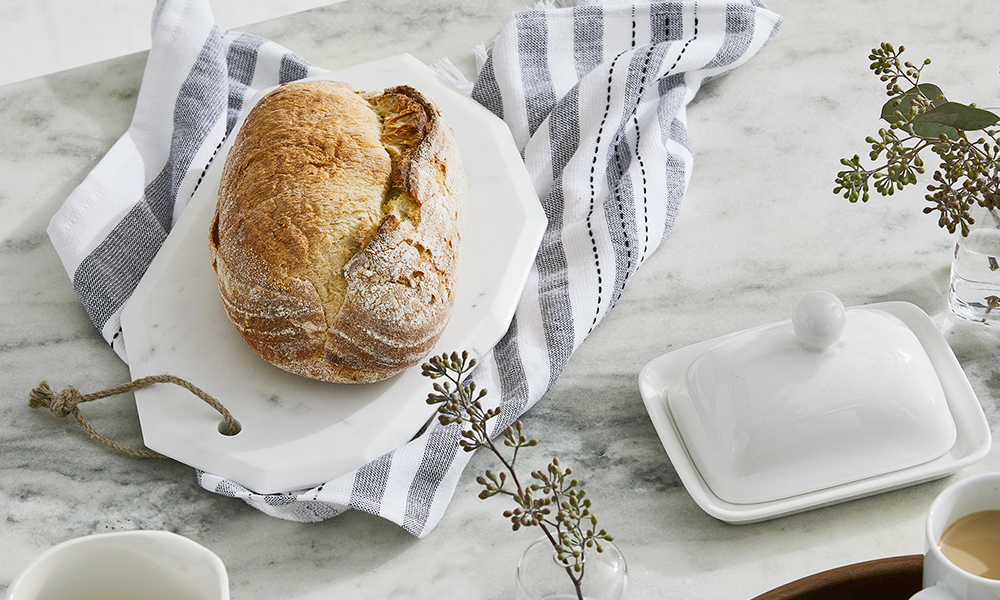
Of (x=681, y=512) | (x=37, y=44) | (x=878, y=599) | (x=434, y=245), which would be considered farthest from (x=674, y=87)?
(x=37, y=44)

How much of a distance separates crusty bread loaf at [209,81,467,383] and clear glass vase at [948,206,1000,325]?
0.49 m

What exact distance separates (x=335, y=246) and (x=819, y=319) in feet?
1.40

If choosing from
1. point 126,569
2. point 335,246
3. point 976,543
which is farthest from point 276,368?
point 976,543

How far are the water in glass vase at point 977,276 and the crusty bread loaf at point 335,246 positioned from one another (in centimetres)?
49

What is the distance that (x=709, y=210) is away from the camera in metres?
1.06

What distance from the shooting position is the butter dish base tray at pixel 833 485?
2.48ft

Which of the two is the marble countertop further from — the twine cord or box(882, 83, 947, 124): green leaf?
box(882, 83, 947, 124): green leaf

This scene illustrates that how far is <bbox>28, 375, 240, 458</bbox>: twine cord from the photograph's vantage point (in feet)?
2.77

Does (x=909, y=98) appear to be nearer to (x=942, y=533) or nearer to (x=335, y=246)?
(x=942, y=533)

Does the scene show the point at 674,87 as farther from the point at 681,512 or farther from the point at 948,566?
the point at 948,566

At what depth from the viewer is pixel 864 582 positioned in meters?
0.66

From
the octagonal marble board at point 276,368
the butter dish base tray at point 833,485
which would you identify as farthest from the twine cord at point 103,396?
the butter dish base tray at point 833,485

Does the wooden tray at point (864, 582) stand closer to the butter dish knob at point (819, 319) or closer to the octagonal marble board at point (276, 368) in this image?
the butter dish knob at point (819, 319)

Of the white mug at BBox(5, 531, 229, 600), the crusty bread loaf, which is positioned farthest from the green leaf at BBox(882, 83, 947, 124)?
the white mug at BBox(5, 531, 229, 600)
